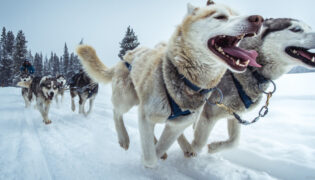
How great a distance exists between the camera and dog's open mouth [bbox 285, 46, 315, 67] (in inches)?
88.4

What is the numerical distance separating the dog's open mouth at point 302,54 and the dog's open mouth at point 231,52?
787 mm

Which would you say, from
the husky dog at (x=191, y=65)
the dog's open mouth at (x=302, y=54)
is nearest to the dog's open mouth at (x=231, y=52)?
the husky dog at (x=191, y=65)

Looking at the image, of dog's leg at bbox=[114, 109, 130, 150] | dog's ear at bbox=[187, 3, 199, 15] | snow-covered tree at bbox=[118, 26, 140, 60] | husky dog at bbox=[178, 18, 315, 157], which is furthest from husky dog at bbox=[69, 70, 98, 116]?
snow-covered tree at bbox=[118, 26, 140, 60]

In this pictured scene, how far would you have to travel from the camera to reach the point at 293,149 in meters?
2.75

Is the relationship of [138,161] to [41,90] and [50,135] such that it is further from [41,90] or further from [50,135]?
[41,90]

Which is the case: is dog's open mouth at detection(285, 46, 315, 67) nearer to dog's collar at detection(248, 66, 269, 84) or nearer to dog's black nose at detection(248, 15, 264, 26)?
dog's collar at detection(248, 66, 269, 84)

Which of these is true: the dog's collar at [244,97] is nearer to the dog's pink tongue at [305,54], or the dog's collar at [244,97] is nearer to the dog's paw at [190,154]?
the dog's pink tongue at [305,54]

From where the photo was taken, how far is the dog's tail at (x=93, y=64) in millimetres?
3264

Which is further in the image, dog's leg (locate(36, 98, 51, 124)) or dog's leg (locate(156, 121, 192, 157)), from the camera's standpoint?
dog's leg (locate(36, 98, 51, 124))

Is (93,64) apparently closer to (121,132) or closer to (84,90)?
(121,132)

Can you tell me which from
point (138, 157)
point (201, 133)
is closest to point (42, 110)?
point (138, 157)

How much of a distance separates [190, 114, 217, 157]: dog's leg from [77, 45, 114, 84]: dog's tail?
1.58 meters

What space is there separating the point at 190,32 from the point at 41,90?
556cm

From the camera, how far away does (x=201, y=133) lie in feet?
8.70
